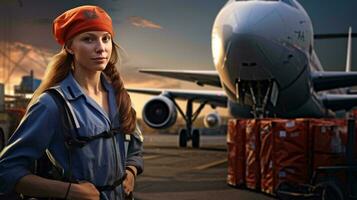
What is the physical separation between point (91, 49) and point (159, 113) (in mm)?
15070

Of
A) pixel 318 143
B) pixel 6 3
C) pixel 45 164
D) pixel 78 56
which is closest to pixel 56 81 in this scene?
pixel 78 56

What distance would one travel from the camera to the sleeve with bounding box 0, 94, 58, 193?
1377 millimetres

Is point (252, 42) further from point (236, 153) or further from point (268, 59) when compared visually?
point (236, 153)

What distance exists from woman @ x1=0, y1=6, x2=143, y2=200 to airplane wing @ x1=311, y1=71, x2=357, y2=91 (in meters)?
10.9

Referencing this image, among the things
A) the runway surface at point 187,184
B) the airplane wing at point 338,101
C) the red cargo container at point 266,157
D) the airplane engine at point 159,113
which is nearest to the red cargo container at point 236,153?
the runway surface at point 187,184

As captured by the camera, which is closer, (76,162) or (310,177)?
(76,162)

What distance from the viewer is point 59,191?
53.6 inches

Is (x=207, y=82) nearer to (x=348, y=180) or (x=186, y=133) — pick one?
(x=186, y=133)

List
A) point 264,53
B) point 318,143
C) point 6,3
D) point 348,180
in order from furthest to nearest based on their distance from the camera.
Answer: point 264,53, point 6,3, point 318,143, point 348,180

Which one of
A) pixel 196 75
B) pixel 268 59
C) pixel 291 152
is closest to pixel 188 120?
pixel 196 75

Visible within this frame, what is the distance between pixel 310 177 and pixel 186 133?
12.1 m

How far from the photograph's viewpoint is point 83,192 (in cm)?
137

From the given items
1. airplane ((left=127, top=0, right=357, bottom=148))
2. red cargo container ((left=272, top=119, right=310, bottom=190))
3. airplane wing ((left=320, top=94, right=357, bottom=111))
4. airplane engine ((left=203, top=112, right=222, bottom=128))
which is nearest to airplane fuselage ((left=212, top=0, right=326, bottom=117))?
airplane ((left=127, top=0, right=357, bottom=148))

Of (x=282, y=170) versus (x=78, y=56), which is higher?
(x=78, y=56)
